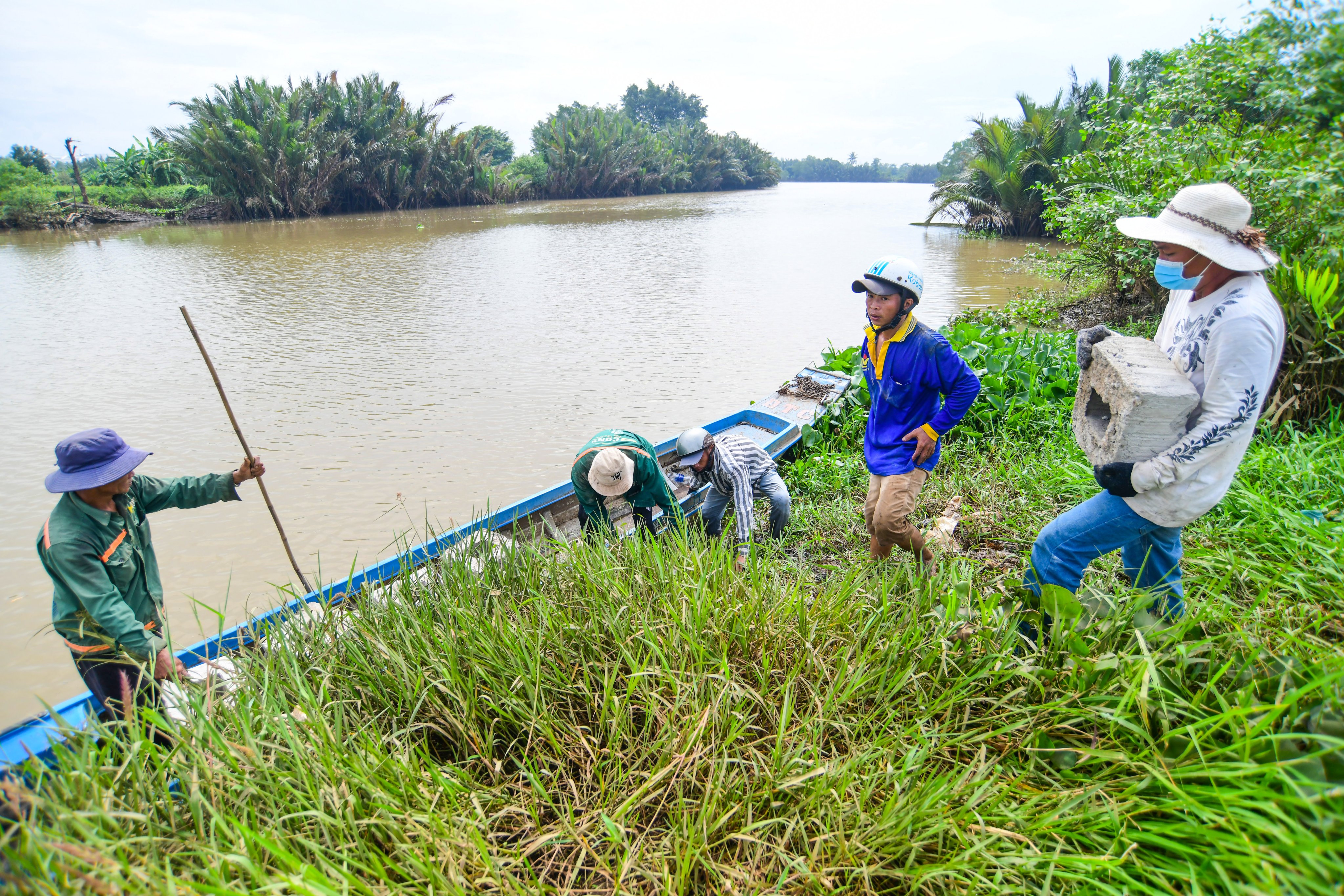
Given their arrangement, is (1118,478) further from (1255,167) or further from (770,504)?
(1255,167)

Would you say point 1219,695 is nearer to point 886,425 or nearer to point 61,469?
point 886,425

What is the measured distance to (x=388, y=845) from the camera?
1620 mm

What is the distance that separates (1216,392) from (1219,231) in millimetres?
554

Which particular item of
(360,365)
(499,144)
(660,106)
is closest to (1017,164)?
(360,365)

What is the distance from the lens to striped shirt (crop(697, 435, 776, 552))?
145 inches

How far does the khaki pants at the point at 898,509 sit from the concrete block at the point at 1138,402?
0.90m

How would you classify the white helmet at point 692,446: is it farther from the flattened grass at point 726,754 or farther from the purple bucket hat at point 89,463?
the purple bucket hat at point 89,463

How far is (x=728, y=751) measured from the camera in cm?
191

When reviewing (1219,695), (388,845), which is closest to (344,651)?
(388,845)

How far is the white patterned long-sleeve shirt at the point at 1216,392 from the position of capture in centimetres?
201

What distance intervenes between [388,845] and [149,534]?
2.17 meters

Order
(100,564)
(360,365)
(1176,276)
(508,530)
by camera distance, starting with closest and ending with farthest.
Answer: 1. (1176,276)
2. (100,564)
3. (508,530)
4. (360,365)

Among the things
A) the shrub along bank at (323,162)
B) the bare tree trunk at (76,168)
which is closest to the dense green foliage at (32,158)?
the shrub along bank at (323,162)

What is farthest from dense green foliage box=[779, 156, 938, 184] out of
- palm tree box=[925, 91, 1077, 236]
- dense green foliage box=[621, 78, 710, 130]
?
palm tree box=[925, 91, 1077, 236]
